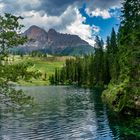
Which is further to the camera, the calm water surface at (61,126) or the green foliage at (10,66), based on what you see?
the calm water surface at (61,126)

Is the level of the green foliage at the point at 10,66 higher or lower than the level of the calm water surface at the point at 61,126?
higher

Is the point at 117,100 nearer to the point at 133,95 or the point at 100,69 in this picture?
the point at 133,95

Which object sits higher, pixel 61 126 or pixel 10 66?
pixel 10 66

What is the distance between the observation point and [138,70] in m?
59.7

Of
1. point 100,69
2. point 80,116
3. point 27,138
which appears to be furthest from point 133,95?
point 100,69

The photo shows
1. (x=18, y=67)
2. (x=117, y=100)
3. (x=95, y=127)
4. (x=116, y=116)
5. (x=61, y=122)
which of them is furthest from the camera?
(x=117, y=100)

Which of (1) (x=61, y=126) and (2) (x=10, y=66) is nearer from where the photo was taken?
(2) (x=10, y=66)

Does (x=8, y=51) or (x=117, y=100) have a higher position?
(x=8, y=51)

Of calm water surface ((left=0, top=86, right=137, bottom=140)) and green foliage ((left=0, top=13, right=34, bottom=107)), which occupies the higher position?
green foliage ((left=0, top=13, right=34, bottom=107))

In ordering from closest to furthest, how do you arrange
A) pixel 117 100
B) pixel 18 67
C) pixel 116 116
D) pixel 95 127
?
pixel 18 67
pixel 95 127
pixel 116 116
pixel 117 100

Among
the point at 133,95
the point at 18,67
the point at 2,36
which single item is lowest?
the point at 133,95

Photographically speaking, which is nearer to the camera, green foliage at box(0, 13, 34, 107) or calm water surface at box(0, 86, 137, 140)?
green foliage at box(0, 13, 34, 107)

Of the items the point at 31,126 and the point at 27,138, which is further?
the point at 31,126

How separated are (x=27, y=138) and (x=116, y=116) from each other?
80.4 ft
